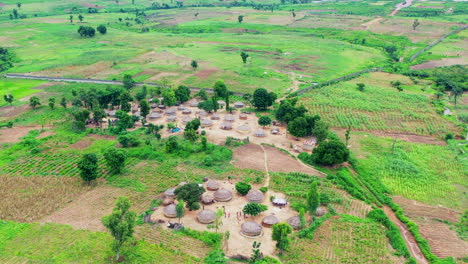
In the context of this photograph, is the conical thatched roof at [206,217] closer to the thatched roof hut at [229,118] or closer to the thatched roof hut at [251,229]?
the thatched roof hut at [251,229]

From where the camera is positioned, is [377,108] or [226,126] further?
[377,108]

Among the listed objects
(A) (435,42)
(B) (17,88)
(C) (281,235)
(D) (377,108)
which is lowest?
(C) (281,235)

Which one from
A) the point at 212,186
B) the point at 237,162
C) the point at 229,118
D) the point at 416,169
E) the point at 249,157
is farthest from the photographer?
the point at 229,118

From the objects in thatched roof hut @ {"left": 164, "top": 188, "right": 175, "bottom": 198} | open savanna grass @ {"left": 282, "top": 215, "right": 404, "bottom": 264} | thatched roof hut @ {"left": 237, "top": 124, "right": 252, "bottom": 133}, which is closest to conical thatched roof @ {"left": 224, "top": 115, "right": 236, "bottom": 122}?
thatched roof hut @ {"left": 237, "top": 124, "right": 252, "bottom": 133}

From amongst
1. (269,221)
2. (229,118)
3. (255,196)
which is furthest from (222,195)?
(229,118)

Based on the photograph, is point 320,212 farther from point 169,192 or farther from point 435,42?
point 435,42

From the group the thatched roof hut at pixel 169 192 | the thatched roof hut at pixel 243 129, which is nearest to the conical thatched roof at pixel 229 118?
the thatched roof hut at pixel 243 129

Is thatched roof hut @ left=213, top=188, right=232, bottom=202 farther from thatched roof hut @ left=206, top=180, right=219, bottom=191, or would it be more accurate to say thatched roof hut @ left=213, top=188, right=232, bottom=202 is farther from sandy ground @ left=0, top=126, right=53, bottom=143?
sandy ground @ left=0, top=126, right=53, bottom=143
